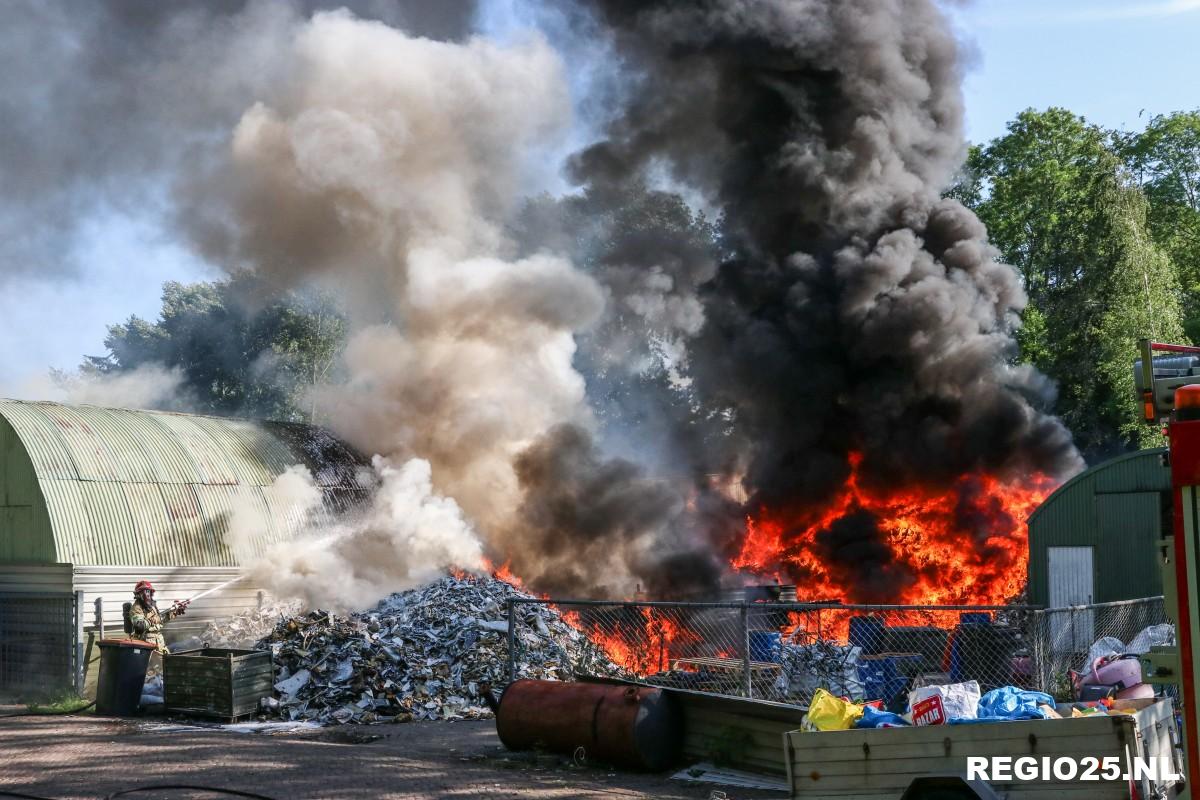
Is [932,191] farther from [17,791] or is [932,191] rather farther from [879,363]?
[17,791]

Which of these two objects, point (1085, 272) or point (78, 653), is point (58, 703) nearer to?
point (78, 653)

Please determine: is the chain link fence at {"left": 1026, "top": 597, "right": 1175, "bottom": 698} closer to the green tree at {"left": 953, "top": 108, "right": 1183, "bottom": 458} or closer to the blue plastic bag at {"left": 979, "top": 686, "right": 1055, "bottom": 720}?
the blue plastic bag at {"left": 979, "top": 686, "right": 1055, "bottom": 720}

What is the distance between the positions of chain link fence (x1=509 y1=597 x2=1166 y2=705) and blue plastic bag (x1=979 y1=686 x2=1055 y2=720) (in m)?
3.05

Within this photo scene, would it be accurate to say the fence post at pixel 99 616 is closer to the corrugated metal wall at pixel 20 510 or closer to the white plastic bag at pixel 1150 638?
the corrugated metal wall at pixel 20 510

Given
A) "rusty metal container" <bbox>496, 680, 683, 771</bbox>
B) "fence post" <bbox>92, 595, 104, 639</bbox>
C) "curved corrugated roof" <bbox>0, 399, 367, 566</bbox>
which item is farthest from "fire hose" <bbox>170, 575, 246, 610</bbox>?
"rusty metal container" <bbox>496, 680, 683, 771</bbox>

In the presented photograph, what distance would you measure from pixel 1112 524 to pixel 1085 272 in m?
20.5

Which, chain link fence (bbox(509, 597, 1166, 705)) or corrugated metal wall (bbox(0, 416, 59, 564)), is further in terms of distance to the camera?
corrugated metal wall (bbox(0, 416, 59, 564))

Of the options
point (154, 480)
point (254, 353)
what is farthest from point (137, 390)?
point (154, 480)

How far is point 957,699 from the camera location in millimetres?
7371

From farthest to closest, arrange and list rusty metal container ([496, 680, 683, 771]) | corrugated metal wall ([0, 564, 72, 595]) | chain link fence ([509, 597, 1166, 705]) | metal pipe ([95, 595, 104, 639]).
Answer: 1. corrugated metal wall ([0, 564, 72, 595])
2. metal pipe ([95, 595, 104, 639])
3. chain link fence ([509, 597, 1166, 705])
4. rusty metal container ([496, 680, 683, 771])

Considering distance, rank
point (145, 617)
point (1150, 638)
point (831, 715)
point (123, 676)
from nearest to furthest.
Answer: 1. point (831, 715)
2. point (1150, 638)
3. point (123, 676)
4. point (145, 617)

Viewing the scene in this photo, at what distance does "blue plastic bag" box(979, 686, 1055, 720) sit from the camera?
7.21 meters

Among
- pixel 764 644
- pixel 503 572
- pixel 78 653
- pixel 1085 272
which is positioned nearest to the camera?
pixel 764 644

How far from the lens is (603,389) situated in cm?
4881
